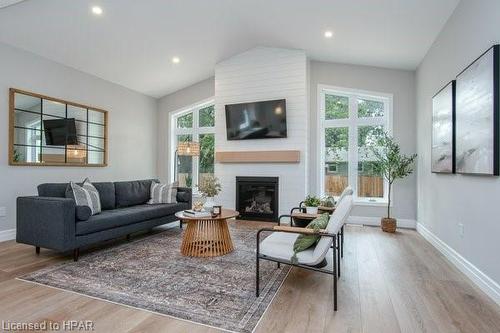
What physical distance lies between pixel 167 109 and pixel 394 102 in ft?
17.1

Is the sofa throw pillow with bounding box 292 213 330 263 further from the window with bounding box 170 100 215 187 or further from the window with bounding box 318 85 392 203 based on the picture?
the window with bounding box 170 100 215 187

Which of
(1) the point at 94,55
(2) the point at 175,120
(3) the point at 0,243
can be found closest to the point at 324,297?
(3) the point at 0,243

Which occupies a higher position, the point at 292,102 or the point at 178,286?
the point at 292,102

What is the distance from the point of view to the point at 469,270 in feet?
9.50

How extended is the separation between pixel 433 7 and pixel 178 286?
4.26 meters


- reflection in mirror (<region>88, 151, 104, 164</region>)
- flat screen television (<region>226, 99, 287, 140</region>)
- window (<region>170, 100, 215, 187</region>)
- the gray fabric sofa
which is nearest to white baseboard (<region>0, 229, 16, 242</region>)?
the gray fabric sofa

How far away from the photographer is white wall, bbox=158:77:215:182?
6988 millimetres

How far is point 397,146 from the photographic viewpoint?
16.5 feet

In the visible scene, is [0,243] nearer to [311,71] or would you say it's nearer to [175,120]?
[175,120]

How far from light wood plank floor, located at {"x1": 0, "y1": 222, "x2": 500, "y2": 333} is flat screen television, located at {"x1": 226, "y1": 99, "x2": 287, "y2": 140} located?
306 cm

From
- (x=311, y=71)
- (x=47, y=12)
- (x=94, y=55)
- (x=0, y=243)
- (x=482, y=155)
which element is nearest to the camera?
(x=482, y=155)

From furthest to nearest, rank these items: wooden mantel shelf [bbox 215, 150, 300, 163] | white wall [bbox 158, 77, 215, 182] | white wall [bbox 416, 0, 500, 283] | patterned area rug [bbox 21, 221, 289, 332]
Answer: white wall [bbox 158, 77, 215, 182]
wooden mantel shelf [bbox 215, 150, 300, 163]
white wall [bbox 416, 0, 500, 283]
patterned area rug [bbox 21, 221, 289, 332]

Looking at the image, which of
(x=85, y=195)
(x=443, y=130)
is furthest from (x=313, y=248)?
(x=85, y=195)

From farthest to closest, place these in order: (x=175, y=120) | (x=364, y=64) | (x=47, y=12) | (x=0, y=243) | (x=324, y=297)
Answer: (x=175, y=120) → (x=364, y=64) → (x=0, y=243) → (x=47, y=12) → (x=324, y=297)
